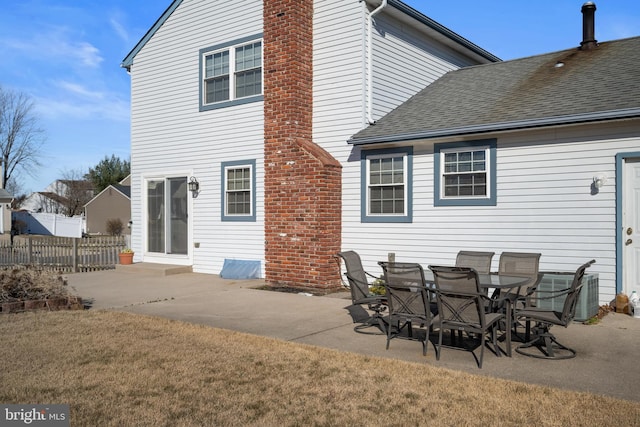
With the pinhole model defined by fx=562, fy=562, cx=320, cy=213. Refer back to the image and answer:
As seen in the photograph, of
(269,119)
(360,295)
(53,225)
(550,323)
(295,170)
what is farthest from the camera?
(53,225)

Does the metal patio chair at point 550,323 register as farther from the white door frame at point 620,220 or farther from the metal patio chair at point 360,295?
the white door frame at point 620,220

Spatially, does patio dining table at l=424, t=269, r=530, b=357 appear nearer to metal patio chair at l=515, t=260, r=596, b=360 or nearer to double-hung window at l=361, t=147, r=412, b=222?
metal patio chair at l=515, t=260, r=596, b=360

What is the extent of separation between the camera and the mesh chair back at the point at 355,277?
7.53m

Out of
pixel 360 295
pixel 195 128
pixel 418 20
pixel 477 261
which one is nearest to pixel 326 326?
pixel 360 295

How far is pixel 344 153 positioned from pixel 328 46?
2.41 meters

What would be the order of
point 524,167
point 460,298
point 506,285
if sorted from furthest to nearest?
point 524,167 < point 506,285 < point 460,298

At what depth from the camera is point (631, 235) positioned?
8.63 metres

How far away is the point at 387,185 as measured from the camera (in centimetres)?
1134

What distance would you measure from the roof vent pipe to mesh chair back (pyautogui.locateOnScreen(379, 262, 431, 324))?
8.46m

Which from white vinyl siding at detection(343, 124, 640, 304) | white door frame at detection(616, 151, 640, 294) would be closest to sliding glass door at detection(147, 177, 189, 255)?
white vinyl siding at detection(343, 124, 640, 304)

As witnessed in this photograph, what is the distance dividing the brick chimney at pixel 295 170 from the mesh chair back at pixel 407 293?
15.6 feet

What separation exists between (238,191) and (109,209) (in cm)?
3392

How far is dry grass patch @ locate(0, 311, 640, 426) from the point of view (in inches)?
173

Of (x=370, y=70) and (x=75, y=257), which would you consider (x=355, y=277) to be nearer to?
(x=370, y=70)
